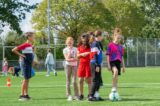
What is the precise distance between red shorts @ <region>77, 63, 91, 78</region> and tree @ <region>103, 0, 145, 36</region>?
78574 mm

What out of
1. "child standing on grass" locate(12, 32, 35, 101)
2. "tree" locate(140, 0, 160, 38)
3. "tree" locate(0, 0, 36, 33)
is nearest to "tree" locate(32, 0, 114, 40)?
"tree" locate(140, 0, 160, 38)

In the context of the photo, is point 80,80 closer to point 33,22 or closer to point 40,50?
point 40,50

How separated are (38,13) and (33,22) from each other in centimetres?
186

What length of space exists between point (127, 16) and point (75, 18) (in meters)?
11.3

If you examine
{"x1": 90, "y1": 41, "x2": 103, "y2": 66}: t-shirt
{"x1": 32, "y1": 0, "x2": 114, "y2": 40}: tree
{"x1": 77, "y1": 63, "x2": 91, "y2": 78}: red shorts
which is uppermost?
{"x1": 32, "y1": 0, "x2": 114, "y2": 40}: tree

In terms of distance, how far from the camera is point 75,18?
8838cm

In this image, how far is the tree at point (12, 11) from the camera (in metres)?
56.7

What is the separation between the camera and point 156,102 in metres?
13.5

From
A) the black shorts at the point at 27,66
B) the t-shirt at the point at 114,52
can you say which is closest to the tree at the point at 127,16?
the black shorts at the point at 27,66

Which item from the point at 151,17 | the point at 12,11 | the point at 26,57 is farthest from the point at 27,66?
the point at 151,17

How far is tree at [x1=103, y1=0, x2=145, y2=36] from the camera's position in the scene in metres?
94.1

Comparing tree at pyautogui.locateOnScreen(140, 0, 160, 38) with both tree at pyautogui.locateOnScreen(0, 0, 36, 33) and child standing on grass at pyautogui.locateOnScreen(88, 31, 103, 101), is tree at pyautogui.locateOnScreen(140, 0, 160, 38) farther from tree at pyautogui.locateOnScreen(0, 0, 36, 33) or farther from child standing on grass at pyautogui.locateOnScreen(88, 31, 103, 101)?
child standing on grass at pyautogui.locateOnScreen(88, 31, 103, 101)

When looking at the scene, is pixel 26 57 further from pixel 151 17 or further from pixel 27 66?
pixel 151 17

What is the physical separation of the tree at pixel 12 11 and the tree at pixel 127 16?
3645 centimetres
